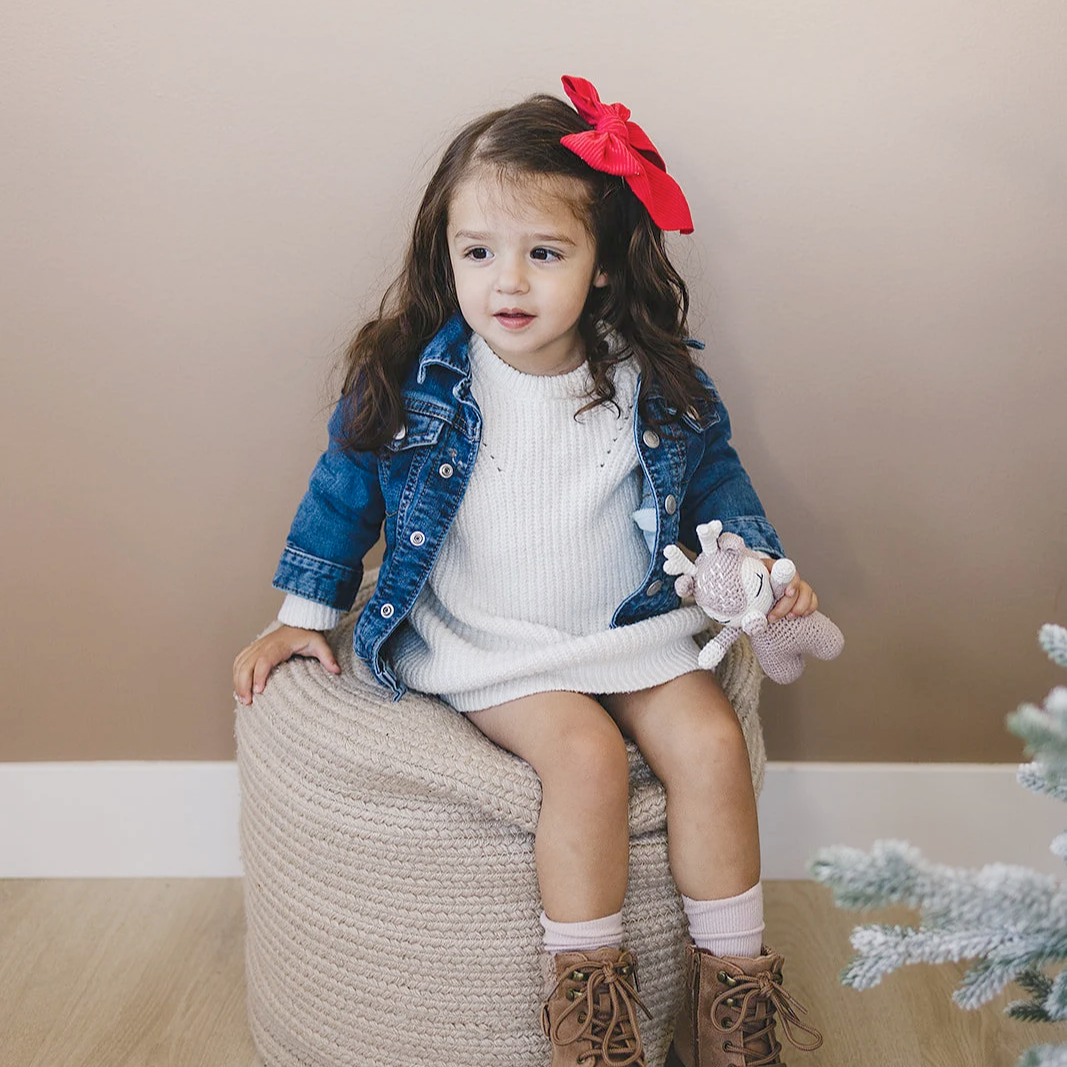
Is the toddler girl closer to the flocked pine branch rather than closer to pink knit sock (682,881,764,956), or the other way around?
pink knit sock (682,881,764,956)

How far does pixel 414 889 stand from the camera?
1121mm

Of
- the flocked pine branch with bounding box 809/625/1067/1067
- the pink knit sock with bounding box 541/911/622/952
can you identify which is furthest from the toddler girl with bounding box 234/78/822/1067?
the flocked pine branch with bounding box 809/625/1067/1067

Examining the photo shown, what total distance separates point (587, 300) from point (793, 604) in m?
0.41

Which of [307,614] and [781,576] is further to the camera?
[307,614]

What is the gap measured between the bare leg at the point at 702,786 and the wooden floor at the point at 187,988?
32 centimetres

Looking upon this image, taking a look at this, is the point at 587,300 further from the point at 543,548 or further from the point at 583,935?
the point at 583,935

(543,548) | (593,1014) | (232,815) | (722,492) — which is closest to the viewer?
(593,1014)

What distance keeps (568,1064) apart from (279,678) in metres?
0.50

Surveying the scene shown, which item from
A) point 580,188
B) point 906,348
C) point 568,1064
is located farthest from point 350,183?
point 568,1064

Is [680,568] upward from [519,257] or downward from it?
downward

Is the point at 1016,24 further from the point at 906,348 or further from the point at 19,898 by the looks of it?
the point at 19,898

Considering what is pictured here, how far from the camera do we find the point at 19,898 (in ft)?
5.23

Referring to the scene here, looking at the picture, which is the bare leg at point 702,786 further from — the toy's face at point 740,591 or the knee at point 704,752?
the toy's face at point 740,591

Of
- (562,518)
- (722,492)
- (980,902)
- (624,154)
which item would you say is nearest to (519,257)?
(624,154)
